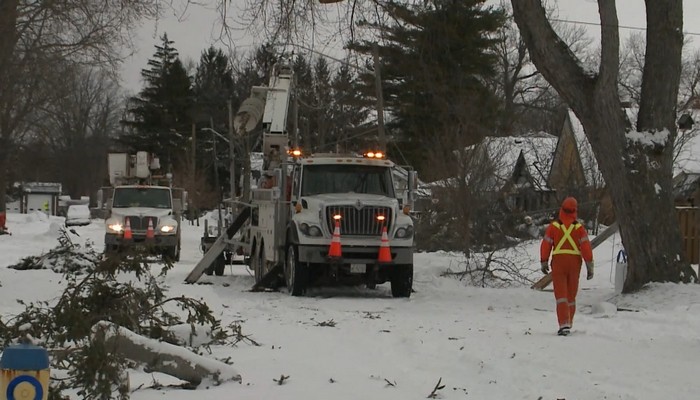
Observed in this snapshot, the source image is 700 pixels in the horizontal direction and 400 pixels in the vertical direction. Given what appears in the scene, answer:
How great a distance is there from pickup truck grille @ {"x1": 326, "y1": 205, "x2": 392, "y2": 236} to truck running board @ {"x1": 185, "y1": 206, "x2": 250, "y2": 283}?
4081mm

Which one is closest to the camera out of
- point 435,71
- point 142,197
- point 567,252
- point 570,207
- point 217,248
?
point 567,252

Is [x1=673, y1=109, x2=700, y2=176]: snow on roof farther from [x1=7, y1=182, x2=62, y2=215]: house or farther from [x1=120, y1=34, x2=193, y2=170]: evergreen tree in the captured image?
[x1=7, y1=182, x2=62, y2=215]: house

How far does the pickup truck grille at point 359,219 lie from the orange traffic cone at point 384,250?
0.23 meters

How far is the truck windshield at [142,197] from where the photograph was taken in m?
28.0

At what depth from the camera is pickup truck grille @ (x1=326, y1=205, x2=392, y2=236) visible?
16438mm

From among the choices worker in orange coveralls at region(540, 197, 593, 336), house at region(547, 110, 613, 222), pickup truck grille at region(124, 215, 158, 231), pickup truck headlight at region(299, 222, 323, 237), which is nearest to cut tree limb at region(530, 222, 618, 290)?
pickup truck headlight at region(299, 222, 323, 237)

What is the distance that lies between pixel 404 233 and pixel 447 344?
645cm

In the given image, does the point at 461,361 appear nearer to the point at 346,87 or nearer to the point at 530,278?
the point at 530,278

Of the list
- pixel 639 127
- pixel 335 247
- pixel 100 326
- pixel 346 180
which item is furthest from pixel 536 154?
pixel 100 326

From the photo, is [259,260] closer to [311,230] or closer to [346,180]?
[346,180]

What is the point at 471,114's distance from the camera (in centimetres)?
3014

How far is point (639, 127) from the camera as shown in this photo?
15125mm

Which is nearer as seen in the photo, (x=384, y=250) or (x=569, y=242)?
(x=569, y=242)

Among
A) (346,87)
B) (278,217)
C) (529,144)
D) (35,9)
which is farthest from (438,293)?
(529,144)
